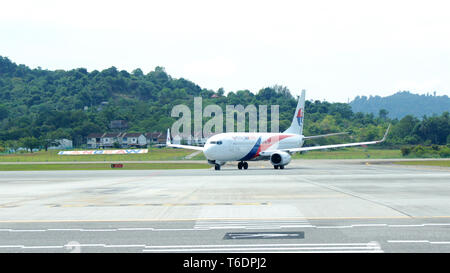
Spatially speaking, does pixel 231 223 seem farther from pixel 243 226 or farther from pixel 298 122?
pixel 298 122

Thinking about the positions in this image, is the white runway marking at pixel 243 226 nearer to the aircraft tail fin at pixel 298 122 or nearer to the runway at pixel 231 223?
the runway at pixel 231 223

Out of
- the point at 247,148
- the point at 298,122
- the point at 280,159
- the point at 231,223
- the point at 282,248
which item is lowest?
the point at 280,159

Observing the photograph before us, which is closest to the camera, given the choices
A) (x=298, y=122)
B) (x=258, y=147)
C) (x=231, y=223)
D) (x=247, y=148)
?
(x=231, y=223)

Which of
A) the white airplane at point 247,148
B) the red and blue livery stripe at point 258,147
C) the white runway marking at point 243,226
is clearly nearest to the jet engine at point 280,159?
the white airplane at point 247,148

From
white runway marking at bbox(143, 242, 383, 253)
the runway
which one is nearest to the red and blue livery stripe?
the runway

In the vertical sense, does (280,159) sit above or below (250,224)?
below

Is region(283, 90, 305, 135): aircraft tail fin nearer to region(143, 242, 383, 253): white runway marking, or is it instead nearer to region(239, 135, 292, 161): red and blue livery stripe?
region(239, 135, 292, 161): red and blue livery stripe

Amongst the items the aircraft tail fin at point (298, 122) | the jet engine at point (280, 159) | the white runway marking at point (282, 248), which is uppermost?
the aircraft tail fin at point (298, 122)

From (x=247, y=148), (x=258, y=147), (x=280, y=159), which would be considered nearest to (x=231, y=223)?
(x=280, y=159)

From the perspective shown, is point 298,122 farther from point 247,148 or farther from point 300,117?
point 247,148

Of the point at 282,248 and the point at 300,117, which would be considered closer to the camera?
the point at 282,248

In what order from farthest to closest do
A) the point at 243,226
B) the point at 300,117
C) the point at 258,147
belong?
the point at 300,117 < the point at 258,147 < the point at 243,226
